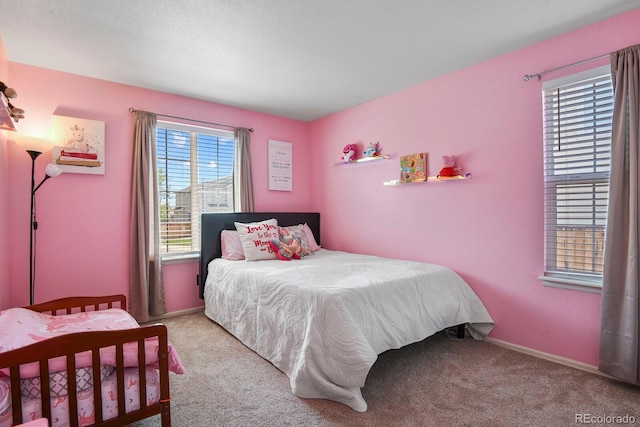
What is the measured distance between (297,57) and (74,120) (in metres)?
2.09

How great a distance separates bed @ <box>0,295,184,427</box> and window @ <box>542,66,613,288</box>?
8.65ft

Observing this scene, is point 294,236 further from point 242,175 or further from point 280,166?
point 280,166

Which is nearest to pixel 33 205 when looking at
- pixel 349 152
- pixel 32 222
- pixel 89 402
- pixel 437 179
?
pixel 32 222

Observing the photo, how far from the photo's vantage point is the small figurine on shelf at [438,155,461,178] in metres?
2.84

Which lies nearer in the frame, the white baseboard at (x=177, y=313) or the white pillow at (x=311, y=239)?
the white baseboard at (x=177, y=313)

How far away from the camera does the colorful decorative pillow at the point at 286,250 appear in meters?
3.31

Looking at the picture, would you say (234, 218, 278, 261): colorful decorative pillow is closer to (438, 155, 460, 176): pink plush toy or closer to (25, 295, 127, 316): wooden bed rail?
(25, 295, 127, 316): wooden bed rail

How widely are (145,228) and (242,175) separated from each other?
1.22 metres

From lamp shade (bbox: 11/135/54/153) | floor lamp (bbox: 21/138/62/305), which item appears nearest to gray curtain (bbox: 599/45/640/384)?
floor lamp (bbox: 21/138/62/305)

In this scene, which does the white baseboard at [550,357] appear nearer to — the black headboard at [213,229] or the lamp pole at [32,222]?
the black headboard at [213,229]

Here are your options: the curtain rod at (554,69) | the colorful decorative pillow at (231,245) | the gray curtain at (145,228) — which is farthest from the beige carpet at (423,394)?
the curtain rod at (554,69)

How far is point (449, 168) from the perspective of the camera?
2.85 m

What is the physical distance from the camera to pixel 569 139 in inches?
89.4

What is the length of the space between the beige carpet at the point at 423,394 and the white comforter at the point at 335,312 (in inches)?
5.5
